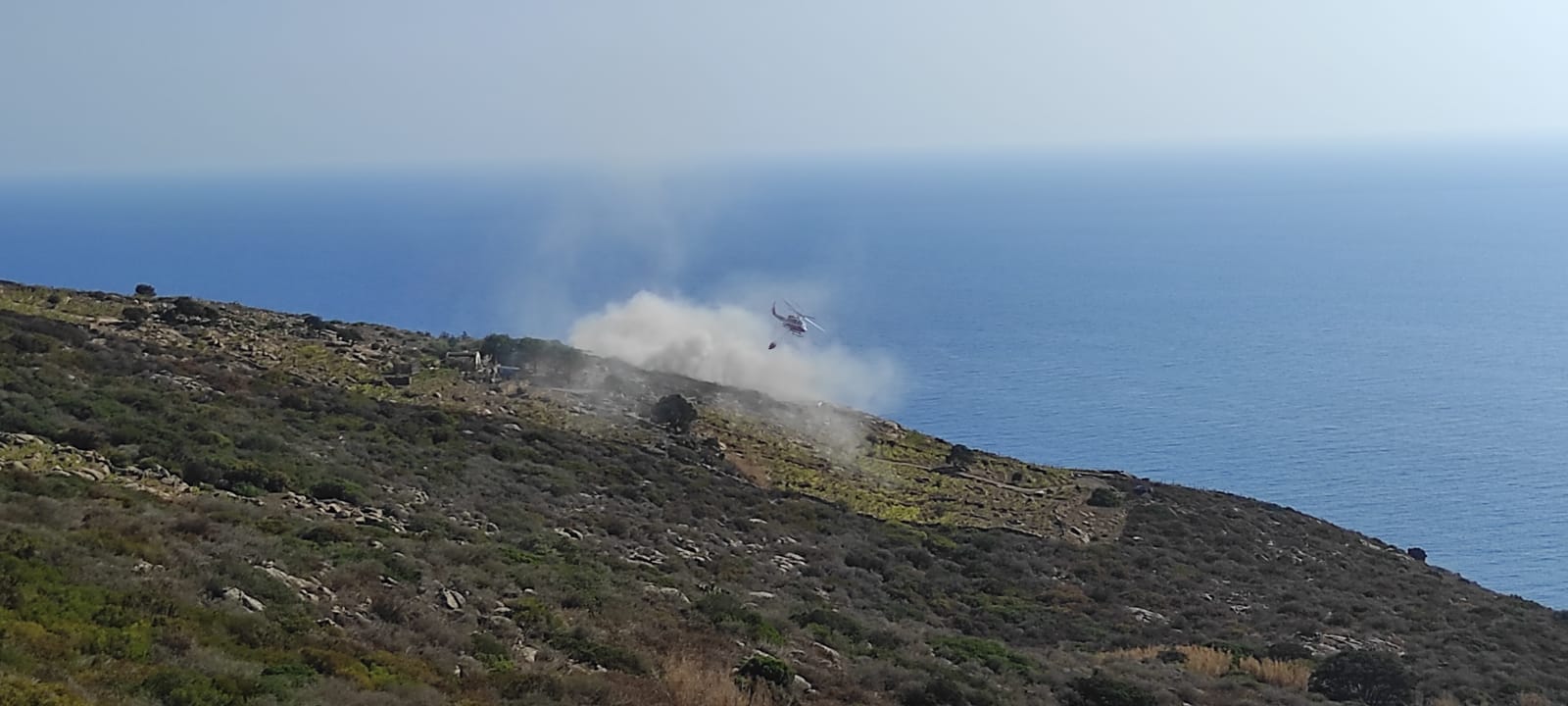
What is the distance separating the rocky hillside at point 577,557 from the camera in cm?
1202

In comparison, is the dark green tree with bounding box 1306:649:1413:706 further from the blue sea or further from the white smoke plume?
the blue sea

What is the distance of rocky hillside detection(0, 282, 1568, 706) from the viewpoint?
12023 millimetres

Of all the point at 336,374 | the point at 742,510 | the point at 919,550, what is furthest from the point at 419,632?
the point at 336,374

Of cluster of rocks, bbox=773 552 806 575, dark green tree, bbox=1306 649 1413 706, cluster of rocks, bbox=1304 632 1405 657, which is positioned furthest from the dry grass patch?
cluster of rocks, bbox=773 552 806 575

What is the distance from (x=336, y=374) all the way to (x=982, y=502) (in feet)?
72.3

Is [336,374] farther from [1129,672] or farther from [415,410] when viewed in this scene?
[1129,672]

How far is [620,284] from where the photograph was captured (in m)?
170

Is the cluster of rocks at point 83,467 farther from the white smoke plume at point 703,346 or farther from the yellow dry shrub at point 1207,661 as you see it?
the white smoke plume at point 703,346

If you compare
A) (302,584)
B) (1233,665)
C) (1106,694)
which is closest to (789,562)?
(1106,694)

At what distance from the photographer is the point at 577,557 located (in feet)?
63.9

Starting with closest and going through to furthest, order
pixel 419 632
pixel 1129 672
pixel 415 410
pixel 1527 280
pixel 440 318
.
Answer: pixel 419 632
pixel 1129 672
pixel 415 410
pixel 440 318
pixel 1527 280

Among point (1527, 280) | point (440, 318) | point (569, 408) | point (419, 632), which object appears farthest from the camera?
point (1527, 280)

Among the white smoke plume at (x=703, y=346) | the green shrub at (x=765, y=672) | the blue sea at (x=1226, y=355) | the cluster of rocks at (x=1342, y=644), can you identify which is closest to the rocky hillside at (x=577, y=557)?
the green shrub at (x=765, y=672)

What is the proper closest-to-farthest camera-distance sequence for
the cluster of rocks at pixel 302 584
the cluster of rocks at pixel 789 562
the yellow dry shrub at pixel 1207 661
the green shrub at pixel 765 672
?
the cluster of rocks at pixel 302 584 < the green shrub at pixel 765 672 < the yellow dry shrub at pixel 1207 661 < the cluster of rocks at pixel 789 562
